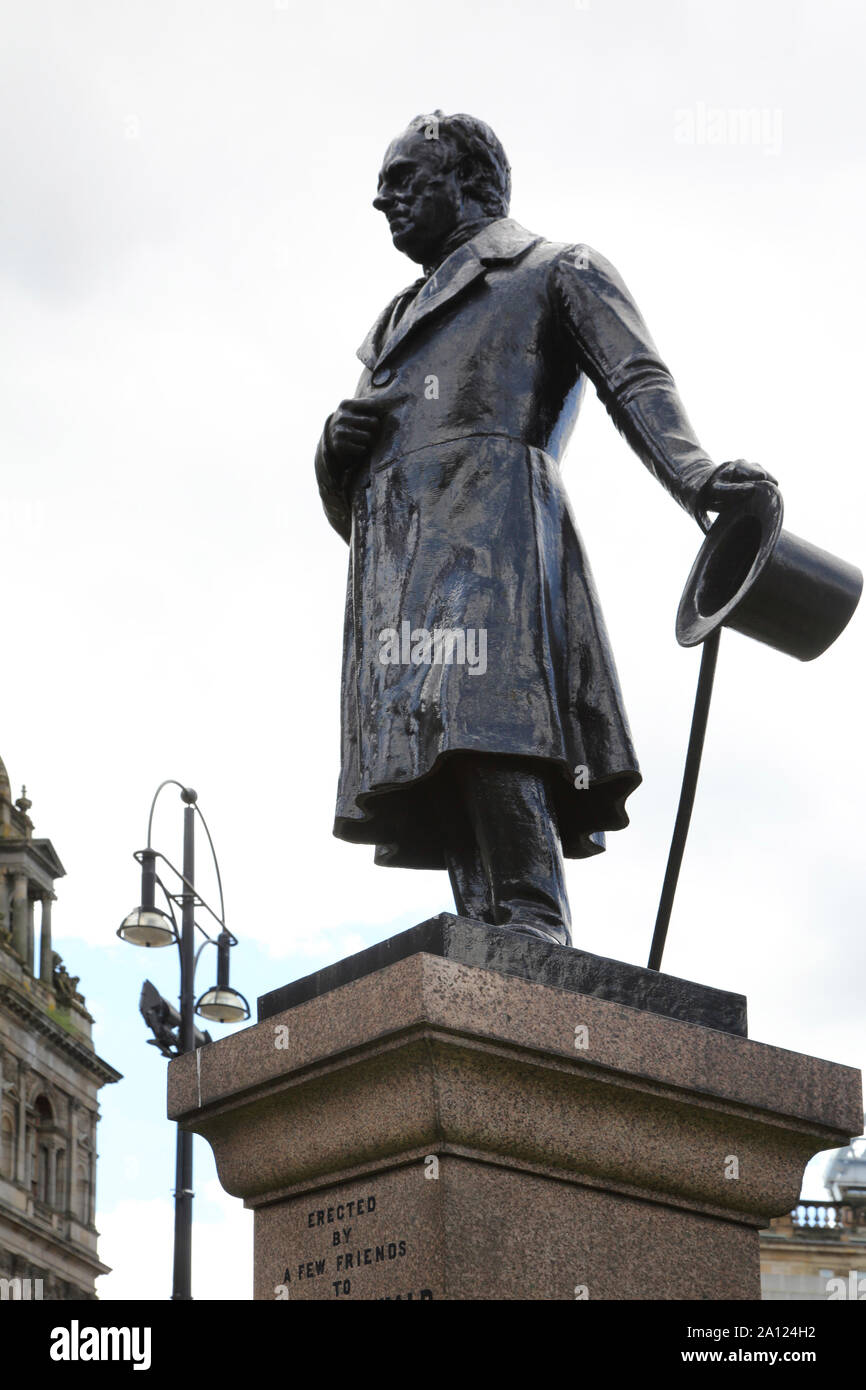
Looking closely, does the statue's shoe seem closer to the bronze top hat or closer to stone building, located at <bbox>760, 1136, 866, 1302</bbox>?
the bronze top hat

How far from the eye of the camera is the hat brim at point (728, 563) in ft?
18.2

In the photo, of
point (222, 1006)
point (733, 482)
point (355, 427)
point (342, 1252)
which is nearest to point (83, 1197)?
point (222, 1006)

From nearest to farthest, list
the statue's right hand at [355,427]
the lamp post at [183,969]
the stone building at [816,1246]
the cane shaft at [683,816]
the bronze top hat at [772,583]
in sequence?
1. the bronze top hat at [772,583]
2. the cane shaft at [683,816]
3. the statue's right hand at [355,427]
4. the lamp post at [183,969]
5. the stone building at [816,1246]

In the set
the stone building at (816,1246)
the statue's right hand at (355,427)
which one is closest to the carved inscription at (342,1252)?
the statue's right hand at (355,427)

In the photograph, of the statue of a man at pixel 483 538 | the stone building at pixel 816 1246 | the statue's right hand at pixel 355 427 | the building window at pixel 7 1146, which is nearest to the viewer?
the statue of a man at pixel 483 538

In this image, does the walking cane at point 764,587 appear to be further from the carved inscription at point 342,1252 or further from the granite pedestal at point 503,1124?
the carved inscription at point 342,1252

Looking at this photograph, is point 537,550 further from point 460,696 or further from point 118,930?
point 118,930

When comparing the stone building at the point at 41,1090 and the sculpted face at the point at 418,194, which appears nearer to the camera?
the sculpted face at the point at 418,194

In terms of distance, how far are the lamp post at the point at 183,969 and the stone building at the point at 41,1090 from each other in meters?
39.5

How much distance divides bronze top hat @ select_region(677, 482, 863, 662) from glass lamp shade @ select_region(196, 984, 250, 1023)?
1364 cm

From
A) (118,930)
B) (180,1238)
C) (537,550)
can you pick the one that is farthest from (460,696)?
(118,930)
